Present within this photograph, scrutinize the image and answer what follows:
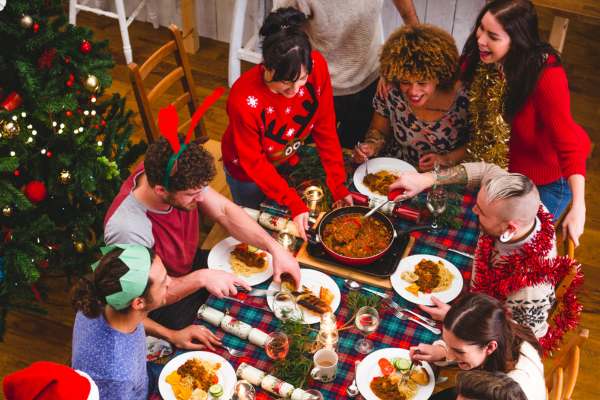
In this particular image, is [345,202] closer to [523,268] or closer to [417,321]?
[417,321]

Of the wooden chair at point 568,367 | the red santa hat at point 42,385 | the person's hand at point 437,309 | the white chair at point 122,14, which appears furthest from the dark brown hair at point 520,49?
the white chair at point 122,14

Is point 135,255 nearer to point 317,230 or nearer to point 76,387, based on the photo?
point 76,387

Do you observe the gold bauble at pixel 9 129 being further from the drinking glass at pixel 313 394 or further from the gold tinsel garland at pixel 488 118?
the gold tinsel garland at pixel 488 118

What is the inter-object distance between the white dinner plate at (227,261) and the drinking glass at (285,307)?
133 millimetres

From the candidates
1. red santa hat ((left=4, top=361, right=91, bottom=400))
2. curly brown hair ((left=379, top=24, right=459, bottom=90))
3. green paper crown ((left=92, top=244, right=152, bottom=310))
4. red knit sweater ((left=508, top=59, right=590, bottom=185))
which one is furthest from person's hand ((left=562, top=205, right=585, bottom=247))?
red santa hat ((left=4, top=361, right=91, bottom=400))

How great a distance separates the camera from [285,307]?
239 centimetres

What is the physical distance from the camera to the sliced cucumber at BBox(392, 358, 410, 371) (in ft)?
7.27

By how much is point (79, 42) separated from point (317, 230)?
1.31 meters

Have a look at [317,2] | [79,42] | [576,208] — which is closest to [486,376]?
[576,208]

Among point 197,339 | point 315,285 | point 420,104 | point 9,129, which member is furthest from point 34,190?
point 420,104

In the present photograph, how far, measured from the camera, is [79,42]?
288cm

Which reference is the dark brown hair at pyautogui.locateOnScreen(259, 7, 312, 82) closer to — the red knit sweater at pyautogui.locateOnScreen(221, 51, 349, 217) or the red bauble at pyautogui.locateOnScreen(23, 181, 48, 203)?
the red knit sweater at pyautogui.locateOnScreen(221, 51, 349, 217)

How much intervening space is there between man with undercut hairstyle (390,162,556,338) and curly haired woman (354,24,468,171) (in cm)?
64

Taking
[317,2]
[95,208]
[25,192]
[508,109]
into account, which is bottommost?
[95,208]
